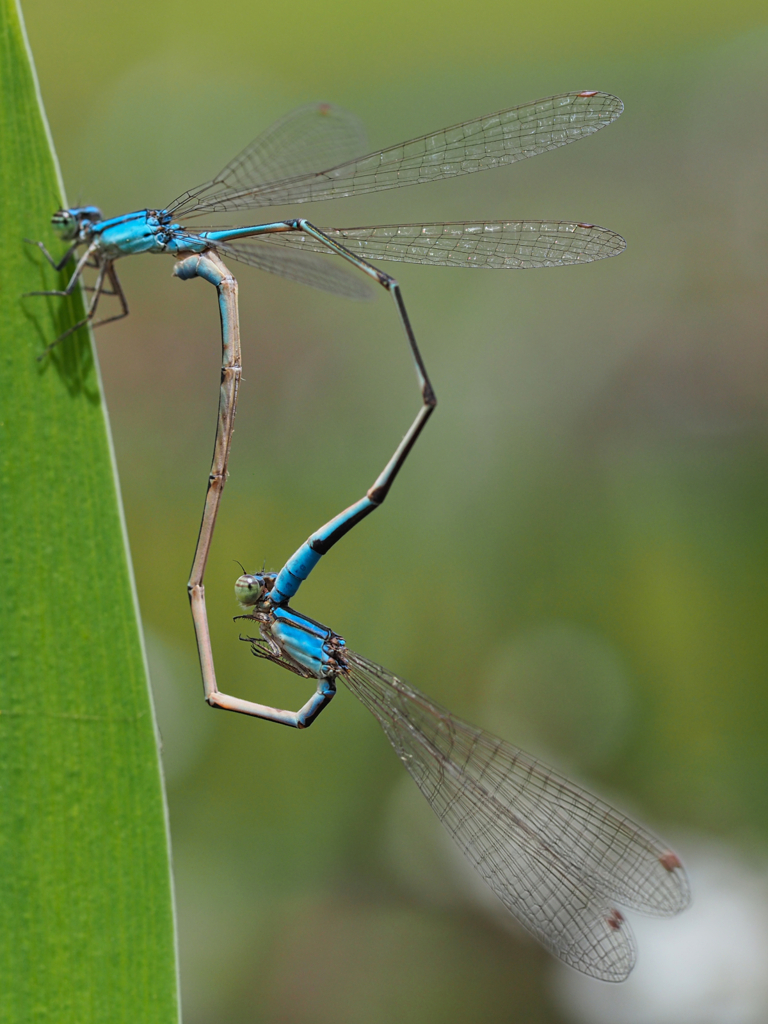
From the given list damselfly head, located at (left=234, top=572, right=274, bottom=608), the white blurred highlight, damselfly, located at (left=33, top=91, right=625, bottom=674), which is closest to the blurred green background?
the white blurred highlight

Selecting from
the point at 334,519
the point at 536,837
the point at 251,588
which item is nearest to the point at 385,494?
the point at 334,519

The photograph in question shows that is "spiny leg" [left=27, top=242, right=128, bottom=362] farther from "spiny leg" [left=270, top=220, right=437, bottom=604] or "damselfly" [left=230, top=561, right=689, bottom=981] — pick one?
"damselfly" [left=230, top=561, right=689, bottom=981]

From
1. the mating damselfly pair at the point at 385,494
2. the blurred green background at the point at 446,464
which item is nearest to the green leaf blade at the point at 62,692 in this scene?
the mating damselfly pair at the point at 385,494

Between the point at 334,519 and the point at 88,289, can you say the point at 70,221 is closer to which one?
the point at 88,289

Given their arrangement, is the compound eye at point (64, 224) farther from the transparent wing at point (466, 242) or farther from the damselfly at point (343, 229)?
the transparent wing at point (466, 242)

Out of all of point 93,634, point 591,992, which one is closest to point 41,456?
point 93,634

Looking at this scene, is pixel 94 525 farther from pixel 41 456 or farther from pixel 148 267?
pixel 148 267
